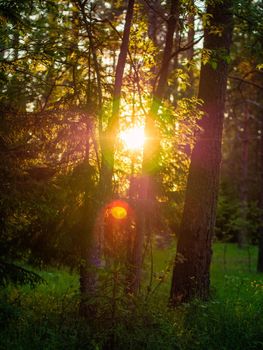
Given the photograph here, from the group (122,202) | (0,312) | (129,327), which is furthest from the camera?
(122,202)

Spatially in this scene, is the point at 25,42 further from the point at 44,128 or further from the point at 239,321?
the point at 239,321

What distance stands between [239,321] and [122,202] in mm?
2797

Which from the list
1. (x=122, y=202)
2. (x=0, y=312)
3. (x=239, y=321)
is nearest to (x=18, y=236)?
(x=0, y=312)

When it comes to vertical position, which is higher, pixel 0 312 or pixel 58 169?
pixel 58 169

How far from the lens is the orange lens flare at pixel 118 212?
8156 mm

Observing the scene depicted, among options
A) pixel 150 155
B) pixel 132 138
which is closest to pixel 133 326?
pixel 150 155

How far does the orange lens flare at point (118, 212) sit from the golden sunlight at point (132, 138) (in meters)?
1.11

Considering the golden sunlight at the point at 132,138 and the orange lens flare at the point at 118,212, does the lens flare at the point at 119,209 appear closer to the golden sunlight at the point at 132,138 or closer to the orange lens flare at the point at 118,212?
the orange lens flare at the point at 118,212

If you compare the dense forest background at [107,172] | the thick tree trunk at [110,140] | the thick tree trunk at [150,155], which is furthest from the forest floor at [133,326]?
the thick tree trunk at [110,140]

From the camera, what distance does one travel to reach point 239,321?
6914 millimetres

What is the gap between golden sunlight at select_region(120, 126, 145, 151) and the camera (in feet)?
27.6

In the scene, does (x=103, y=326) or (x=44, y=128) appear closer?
(x=103, y=326)

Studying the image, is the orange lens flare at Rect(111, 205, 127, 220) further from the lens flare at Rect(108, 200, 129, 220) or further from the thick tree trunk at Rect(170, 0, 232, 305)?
the thick tree trunk at Rect(170, 0, 232, 305)

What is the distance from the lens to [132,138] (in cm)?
850
